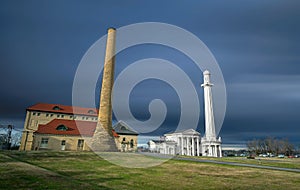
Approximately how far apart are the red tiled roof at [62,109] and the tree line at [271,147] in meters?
81.8

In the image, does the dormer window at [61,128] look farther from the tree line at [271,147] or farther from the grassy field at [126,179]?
the tree line at [271,147]

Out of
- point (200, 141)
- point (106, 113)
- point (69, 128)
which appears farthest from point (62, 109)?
point (200, 141)

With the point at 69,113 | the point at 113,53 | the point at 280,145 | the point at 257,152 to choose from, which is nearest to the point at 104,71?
the point at 113,53

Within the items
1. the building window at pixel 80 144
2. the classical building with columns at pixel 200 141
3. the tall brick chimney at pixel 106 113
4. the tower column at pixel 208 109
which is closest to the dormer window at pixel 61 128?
the building window at pixel 80 144

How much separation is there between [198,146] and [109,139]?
3762 cm

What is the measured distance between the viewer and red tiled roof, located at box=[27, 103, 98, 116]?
6679cm

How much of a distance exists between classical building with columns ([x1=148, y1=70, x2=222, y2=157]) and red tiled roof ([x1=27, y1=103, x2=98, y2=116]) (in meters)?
26.7

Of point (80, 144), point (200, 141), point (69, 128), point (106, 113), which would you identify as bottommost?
point (80, 144)

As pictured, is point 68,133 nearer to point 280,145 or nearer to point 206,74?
point 206,74

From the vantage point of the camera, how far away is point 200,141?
70562 mm

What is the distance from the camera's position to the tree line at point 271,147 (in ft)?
344

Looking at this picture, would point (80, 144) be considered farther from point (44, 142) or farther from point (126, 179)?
point (126, 179)

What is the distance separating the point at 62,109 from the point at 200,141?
156 ft

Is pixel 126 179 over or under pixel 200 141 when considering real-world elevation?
under
